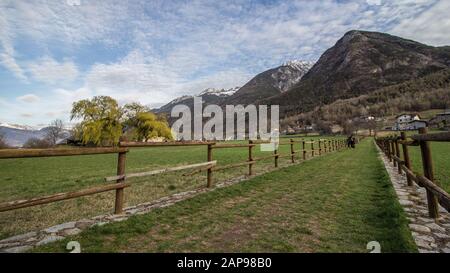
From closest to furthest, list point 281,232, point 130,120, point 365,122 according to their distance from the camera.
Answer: point 281,232 < point 130,120 < point 365,122

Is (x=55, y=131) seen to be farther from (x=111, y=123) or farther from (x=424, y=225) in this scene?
(x=424, y=225)

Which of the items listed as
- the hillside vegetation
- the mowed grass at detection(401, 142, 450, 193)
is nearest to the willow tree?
the mowed grass at detection(401, 142, 450, 193)

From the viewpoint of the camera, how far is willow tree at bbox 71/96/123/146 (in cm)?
4472

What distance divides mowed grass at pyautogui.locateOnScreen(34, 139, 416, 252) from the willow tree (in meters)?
44.4

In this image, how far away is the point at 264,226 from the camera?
12.9 feet

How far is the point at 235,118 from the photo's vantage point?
155 meters

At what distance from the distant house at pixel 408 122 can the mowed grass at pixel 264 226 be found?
113 metres

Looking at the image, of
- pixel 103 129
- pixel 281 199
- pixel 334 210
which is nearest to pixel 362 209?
pixel 334 210

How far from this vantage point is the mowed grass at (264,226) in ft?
10.4

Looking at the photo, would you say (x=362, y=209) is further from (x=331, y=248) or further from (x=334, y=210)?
(x=331, y=248)

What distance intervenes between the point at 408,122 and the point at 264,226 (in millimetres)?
116104

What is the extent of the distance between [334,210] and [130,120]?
51.3 m

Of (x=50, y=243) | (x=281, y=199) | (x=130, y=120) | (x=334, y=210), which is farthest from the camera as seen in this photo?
(x=130, y=120)
